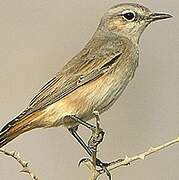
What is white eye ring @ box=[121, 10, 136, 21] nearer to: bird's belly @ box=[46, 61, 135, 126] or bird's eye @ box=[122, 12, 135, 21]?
bird's eye @ box=[122, 12, 135, 21]

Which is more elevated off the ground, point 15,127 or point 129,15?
point 129,15

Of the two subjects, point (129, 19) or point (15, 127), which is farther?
point (129, 19)

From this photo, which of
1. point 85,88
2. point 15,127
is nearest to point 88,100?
point 85,88

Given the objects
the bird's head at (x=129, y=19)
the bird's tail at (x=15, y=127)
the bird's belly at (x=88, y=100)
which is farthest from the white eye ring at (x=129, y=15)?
the bird's tail at (x=15, y=127)

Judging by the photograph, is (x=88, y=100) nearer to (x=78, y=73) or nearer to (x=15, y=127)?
(x=78, y=73)
